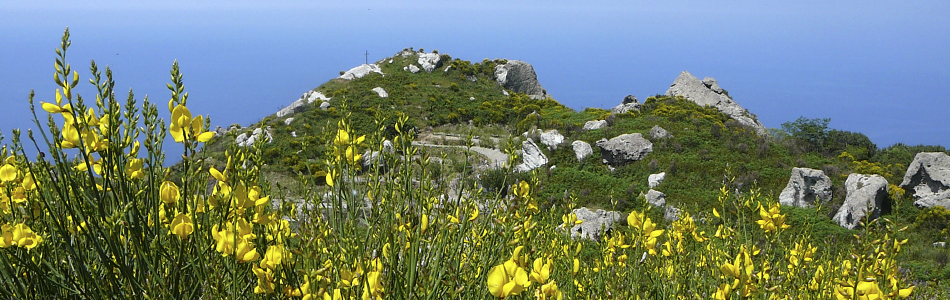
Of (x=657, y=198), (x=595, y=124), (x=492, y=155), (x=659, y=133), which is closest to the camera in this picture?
(x=657, y=198)

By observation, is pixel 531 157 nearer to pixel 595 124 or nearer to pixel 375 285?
pixel 595 124

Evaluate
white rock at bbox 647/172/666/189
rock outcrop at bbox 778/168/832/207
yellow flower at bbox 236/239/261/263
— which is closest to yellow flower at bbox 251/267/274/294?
yellow flower at bbox 236/239/261/263

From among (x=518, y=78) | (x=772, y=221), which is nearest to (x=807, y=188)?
(x=772, y=221)

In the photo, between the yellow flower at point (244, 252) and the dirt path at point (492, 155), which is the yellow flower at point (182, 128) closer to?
the yellow flower at point (244, 252)

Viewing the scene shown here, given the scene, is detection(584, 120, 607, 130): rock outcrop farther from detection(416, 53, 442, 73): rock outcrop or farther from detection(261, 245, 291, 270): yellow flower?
detection(261, 245, 291, 270): yellow flower

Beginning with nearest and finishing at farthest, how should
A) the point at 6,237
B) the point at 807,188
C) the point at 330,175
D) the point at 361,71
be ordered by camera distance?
the point at 6,237 < the point at 330,175 < the point at 807,188 < the point at 361,71

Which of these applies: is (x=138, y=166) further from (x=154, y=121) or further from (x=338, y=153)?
(x=338, y=153)

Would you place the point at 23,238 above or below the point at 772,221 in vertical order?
above

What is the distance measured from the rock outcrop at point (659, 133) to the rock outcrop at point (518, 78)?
11.9 metres

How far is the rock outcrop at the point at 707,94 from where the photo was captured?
80.0ft

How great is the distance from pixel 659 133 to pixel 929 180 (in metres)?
6.51

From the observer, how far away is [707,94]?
25531 mm

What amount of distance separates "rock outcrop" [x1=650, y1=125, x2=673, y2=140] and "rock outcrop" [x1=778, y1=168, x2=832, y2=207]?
14.1ft

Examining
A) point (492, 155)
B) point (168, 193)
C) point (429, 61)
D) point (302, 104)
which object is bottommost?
point (492, 155)
